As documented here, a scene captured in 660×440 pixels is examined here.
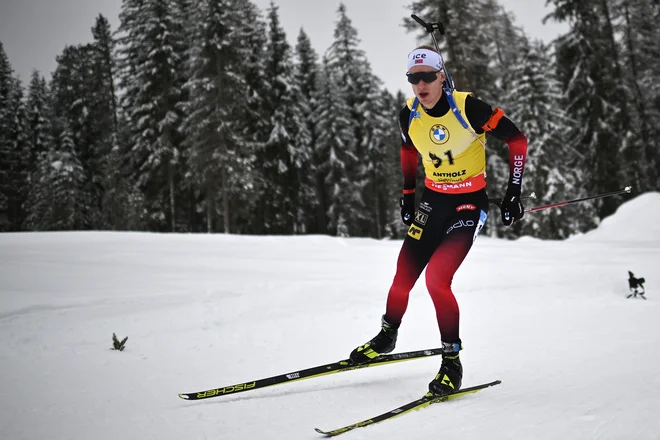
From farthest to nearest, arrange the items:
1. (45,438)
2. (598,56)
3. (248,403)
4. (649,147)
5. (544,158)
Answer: (544,158) → (649,147) → (598,56) → (248,403) → (45,438)

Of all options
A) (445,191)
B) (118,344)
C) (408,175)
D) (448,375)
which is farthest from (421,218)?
(118,344)

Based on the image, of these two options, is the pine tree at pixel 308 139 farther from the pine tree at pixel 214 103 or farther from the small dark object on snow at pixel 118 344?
the small dark object on snow at pixel 118 344

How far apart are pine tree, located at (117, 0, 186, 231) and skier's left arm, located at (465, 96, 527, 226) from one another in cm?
2442

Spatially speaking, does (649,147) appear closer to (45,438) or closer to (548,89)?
(548,89)

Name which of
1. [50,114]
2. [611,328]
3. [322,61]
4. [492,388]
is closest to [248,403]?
[492,388]

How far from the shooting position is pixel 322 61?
3688 cm

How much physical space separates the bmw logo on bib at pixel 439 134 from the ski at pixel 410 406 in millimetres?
2009

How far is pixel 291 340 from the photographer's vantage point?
5469mm

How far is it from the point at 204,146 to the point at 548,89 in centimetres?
2037

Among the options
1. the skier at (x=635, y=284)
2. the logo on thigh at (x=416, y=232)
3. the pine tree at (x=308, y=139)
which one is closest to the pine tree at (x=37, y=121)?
the pine tree at (x=308, y=139)

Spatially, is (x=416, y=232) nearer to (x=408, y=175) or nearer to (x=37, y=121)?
(x=408, y=175)

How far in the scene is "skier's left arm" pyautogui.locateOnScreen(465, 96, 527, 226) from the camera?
11.9 ft

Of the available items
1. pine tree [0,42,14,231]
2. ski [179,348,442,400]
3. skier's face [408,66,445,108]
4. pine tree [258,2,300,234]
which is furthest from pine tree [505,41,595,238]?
pine tree [0,42,14,231]

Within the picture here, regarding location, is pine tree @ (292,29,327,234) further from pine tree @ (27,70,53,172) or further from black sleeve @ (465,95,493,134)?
black sleeve @ (465,95,493,134)
